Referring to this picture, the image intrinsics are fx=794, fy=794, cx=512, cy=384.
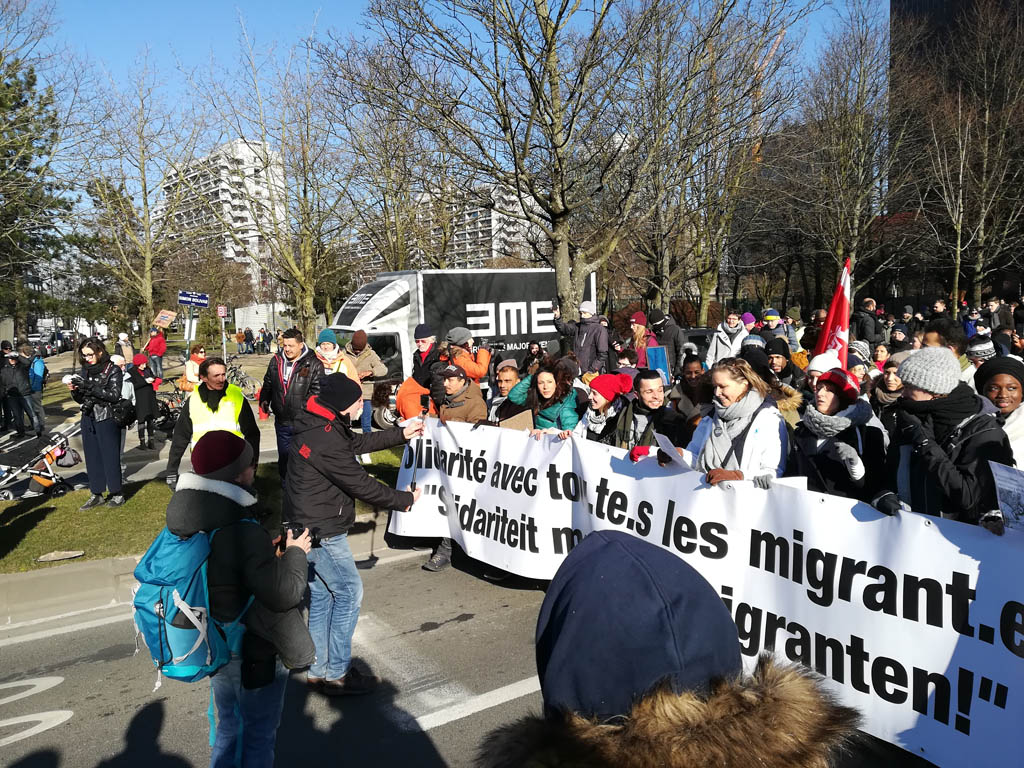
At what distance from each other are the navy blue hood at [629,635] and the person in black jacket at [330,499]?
316 cm

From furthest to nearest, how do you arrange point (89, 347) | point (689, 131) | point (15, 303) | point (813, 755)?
1. point (15, 303)
2. point (689, 131)
3. point (89, 347)
4. point (813, 755)

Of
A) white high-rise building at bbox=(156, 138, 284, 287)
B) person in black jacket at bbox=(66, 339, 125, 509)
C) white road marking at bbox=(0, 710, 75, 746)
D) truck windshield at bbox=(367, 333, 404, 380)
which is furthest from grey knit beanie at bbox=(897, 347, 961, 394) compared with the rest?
white high-rise building at bbox=(156, 138, 284, 287)

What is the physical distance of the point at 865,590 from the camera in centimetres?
368

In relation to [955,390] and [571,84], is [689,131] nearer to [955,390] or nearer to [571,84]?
[571,84]

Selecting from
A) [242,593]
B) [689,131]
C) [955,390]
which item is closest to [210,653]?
[242,593]

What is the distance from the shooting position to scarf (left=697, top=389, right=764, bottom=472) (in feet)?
15.9

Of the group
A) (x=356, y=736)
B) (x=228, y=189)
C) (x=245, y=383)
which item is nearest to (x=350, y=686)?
(x=356, y=736)

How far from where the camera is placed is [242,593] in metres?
3.11

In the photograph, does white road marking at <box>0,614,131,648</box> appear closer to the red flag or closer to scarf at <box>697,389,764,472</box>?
scarf at <box>697,389,764,472</box>

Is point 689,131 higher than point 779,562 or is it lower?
higher

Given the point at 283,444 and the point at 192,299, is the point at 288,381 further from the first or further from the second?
the point at 192,299

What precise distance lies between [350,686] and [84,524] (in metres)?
4.65

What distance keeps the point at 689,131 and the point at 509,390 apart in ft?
21.4

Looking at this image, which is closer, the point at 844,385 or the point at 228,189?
the point at 844,385
